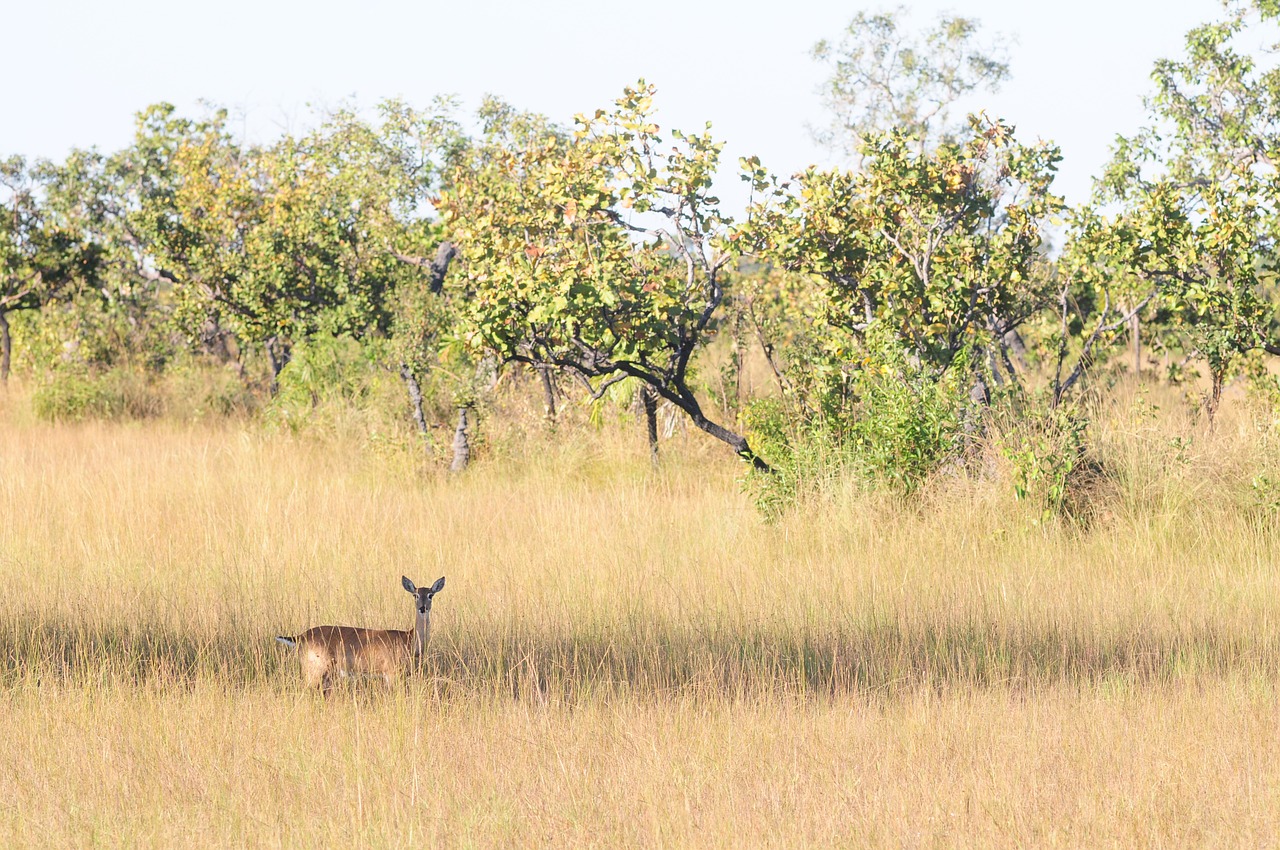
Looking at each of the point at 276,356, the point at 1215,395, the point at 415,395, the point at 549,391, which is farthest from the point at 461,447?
the point at 276,356

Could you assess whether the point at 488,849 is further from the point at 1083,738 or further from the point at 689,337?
the point at 689,337

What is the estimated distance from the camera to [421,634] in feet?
17.6

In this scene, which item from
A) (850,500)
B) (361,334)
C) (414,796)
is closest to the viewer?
(414,796)

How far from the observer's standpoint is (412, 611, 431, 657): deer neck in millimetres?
5293

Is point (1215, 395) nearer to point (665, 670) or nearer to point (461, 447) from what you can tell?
point (461, 447)

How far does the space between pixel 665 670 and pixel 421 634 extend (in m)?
0.98

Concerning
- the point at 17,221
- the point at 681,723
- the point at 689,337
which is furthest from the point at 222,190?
the point at 681,723

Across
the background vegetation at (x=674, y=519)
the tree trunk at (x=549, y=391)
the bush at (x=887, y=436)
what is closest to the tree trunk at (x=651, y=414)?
the background vegetation at (x=674, y=519)

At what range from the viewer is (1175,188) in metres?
10.1

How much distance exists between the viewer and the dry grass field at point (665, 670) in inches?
151

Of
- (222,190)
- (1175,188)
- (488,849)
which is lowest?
(488,849)

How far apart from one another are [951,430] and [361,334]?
791 centimetres

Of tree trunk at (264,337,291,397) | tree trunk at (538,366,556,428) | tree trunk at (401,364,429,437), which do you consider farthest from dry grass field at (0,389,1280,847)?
tree trunk at (264,337,291,397)

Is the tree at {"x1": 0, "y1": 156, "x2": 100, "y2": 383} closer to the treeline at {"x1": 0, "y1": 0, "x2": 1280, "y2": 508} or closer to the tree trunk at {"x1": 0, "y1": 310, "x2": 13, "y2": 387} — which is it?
the tree trunk at {"x1": 0, "y1": 310, "x2": 13, "y2": 387}
